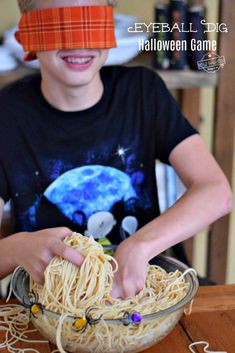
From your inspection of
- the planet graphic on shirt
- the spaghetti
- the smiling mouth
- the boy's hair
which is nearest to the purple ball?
the spaghetti

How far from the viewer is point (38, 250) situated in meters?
0.98

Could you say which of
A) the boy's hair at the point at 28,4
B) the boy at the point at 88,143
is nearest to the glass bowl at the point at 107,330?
the boy at the point at 88,143

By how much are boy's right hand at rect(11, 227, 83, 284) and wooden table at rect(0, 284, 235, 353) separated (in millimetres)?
127

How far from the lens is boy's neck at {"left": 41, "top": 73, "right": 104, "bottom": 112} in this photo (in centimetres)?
132

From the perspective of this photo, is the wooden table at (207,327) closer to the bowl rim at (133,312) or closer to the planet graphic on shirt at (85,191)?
the bowl rim at (133,312)

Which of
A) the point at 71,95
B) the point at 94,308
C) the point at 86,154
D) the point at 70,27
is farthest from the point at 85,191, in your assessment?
the point at 94,308

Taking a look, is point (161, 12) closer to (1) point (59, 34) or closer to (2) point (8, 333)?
(1) point (59, 34)

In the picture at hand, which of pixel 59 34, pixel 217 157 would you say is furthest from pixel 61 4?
pixel 217 157

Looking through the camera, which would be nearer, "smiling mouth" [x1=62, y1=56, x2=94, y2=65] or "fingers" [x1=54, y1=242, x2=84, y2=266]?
"fingers" [x1=54, y1=242, x2=84, y2=266]

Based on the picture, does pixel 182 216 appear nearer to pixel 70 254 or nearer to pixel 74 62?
pixel 70 254

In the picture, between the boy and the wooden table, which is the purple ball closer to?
the wooden table

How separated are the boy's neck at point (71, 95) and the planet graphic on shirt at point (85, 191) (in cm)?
15

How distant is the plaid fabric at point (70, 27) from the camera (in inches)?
48.6

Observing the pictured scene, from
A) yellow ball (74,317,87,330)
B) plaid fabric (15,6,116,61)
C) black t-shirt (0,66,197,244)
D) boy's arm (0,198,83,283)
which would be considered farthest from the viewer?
black t-shirt (0,66,197,244)
